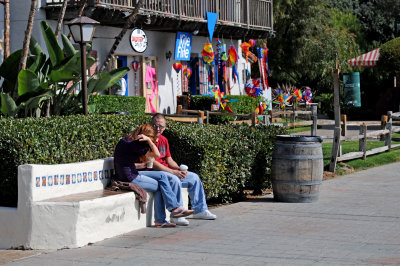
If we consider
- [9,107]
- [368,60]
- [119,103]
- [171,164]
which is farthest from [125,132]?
[368,60]

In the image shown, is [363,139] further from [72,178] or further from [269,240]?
[72,178]

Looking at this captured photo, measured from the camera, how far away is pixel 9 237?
8633mm

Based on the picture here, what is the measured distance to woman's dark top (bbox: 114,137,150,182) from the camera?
9289mm

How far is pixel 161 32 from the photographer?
25656 millimetres

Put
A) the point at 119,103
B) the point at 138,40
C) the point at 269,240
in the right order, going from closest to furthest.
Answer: the point at 269,240, the point at 119,103, the point at 138,40

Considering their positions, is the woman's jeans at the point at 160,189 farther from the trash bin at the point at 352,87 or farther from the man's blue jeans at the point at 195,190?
the trash bin at the point at 352,87

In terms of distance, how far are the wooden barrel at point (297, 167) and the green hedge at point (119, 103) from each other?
9798mm

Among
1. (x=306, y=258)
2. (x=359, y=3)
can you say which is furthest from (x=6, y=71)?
(x=359, y=3)

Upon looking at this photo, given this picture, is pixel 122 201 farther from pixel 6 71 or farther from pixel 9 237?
pixel 6 71

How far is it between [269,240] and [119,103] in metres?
13.7

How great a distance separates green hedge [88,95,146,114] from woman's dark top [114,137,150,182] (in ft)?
35.7

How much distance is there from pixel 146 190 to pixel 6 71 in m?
4.91

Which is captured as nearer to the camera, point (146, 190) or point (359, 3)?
point (146, 190)

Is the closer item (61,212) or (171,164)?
(61,212)
